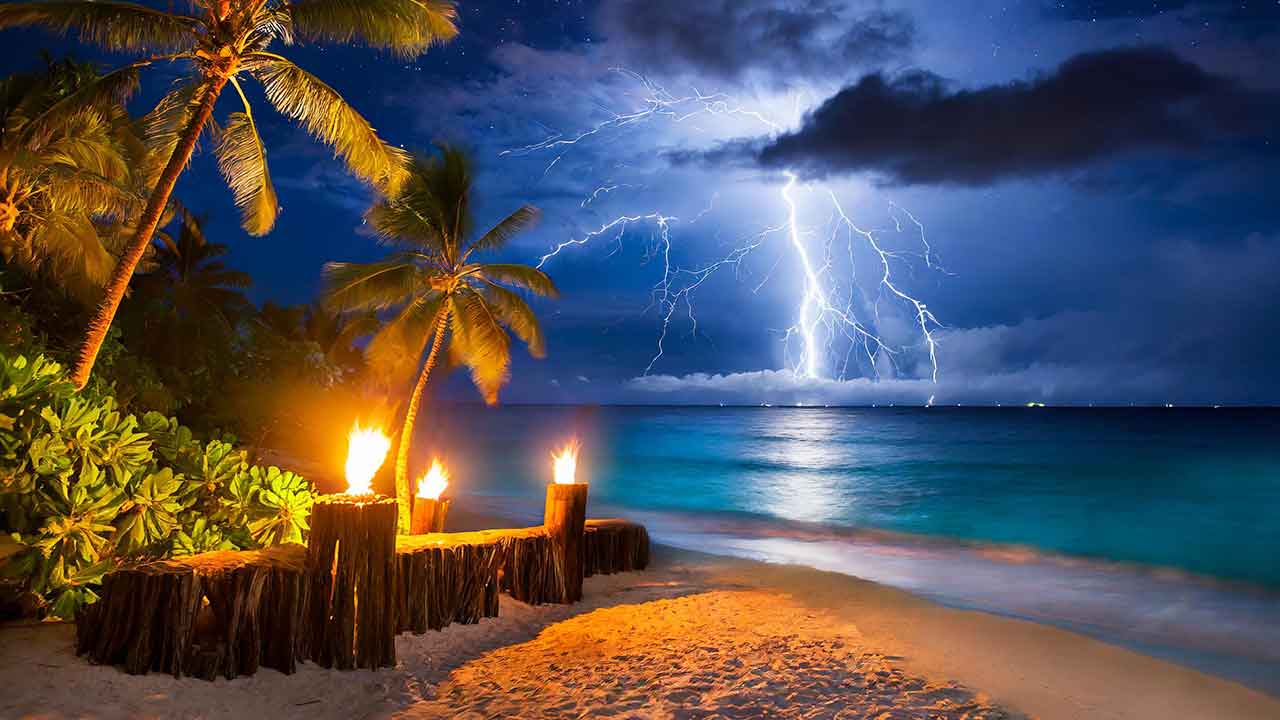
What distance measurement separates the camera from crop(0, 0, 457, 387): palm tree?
805cm

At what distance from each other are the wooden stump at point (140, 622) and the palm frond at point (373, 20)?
263 inches

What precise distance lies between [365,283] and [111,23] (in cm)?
574

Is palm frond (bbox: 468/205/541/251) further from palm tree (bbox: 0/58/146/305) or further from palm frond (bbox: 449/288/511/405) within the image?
palm tree (bbox: 0/58/146/305)

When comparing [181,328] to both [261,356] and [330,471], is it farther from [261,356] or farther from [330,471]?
[330,471]

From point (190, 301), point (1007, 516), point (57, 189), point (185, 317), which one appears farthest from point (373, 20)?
point (1007, 516)

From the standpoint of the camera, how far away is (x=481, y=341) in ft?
47.0

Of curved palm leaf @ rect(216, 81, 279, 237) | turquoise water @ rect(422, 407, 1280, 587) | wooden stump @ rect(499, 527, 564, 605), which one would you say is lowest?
turquoise water @ rect(422, 407, 1280, 587)

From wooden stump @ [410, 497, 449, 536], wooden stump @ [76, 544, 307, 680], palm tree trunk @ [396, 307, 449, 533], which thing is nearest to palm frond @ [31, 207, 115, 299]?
palm tree trunk @ [396, 307, 449, 533]

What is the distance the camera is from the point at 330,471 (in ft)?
88.1

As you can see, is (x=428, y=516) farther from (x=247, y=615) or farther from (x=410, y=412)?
(x=410, y=412)

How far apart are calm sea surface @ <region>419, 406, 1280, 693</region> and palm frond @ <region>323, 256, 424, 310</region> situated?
7.97m

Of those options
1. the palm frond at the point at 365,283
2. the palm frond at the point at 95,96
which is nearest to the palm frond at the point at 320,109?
the palm frond at the point at 95,96

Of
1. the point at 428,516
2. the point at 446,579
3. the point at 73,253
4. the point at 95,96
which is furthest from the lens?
the point at 73,253

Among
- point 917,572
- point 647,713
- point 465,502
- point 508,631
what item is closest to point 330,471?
point 465,502
